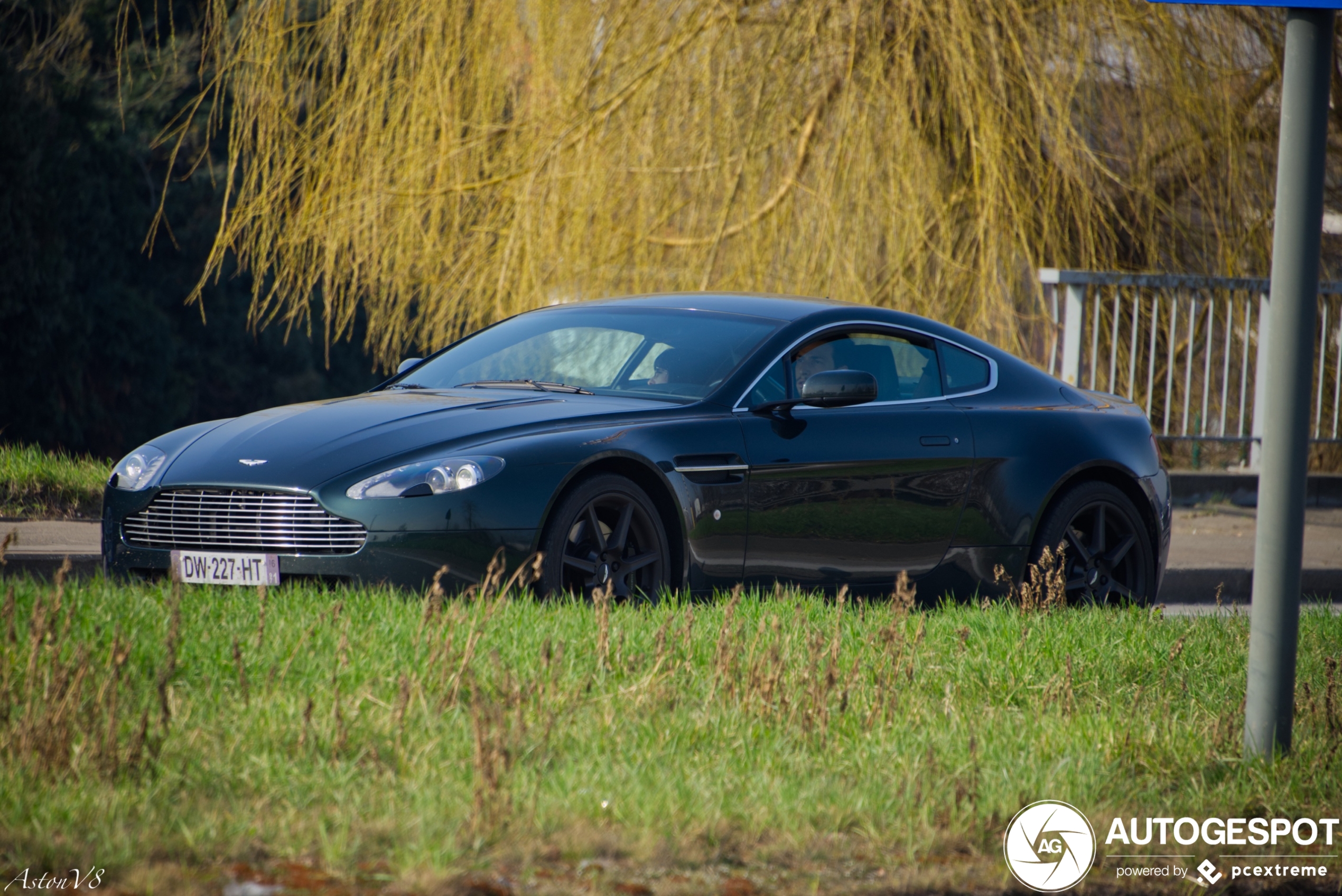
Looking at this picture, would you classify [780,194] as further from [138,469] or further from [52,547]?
[138,469]

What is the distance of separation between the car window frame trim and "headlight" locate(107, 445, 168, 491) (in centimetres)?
241

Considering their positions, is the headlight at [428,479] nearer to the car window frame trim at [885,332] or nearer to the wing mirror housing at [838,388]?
the car window frame trim at [885,332]

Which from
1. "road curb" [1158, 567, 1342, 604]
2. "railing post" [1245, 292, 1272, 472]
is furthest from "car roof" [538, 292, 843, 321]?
"railing post" [1245, 292, 1272, 472]

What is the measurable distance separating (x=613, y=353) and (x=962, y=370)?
176 centimetres

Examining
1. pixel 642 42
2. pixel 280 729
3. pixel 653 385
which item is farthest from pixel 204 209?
pixel 280 729

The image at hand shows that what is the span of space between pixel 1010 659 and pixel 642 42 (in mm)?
7445

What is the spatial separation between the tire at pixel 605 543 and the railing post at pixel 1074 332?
7358 millimetres

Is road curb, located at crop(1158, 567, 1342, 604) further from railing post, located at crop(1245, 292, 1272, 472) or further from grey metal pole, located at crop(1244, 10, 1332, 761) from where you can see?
grey metal pole, located at crop(1244, 10, 1332, 761)

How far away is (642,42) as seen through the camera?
11609 millimetres

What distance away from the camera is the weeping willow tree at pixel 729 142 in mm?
11305

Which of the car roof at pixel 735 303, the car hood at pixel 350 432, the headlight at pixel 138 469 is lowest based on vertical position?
the headlight at pixel 138 469

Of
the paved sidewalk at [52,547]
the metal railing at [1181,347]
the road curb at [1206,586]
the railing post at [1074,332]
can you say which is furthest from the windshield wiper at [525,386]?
the railing post at [1074,332]

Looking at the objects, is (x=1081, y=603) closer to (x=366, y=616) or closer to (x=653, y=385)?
(x=653, y=385)

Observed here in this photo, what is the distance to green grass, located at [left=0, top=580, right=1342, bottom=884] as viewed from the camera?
11.3 ft
